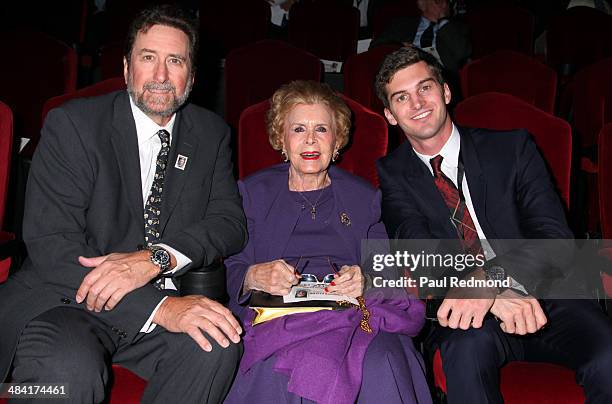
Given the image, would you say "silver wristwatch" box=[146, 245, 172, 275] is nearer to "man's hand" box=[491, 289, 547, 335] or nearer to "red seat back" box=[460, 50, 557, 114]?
"man's hand" box=[491, 289, 547, 335]

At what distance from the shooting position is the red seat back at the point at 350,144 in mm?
2467

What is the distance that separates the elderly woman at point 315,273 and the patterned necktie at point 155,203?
31 cm

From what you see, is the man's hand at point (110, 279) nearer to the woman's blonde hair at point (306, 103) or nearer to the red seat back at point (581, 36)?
the woman's blonde hair at point (306, 103)

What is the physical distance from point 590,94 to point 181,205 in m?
2.68

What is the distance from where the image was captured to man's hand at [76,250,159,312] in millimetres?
1688

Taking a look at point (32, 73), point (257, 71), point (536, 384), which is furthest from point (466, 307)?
point (32, 73)

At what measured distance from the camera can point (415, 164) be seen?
7.17 ft

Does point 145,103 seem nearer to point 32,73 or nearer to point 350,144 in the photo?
point 350,144

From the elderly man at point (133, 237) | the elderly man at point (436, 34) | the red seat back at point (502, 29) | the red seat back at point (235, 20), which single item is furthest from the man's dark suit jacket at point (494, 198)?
the red seat back at point (502, 29)

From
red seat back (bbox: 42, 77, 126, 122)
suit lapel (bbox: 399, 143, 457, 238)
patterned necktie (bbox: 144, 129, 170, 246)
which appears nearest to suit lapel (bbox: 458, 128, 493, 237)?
suit lapel (bbox: 399, 143, 457, 238)

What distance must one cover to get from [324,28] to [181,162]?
3.80 meters

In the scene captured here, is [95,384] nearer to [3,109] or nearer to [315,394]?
[315,394]

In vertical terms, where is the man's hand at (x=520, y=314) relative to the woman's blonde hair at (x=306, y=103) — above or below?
below

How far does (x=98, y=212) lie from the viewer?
184 cm
